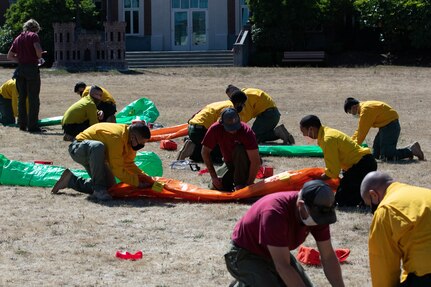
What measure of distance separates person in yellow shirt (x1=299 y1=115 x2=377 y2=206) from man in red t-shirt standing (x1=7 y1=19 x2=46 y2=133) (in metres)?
8.10

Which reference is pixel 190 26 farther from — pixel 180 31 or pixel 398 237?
pixel 398 237

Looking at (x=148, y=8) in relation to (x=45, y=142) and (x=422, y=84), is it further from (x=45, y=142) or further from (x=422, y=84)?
(x=45, y=142)

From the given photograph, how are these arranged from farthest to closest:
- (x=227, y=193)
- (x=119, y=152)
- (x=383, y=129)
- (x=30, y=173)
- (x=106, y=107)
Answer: (x=106, y=107) → (x=383, y=129) → (x=30, y=173) → (x=227, y=193) → (x=119, y=152)

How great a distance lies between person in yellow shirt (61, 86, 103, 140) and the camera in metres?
15.5

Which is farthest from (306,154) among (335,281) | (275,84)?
(275,84)

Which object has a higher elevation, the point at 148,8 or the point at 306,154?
the point at 148,8

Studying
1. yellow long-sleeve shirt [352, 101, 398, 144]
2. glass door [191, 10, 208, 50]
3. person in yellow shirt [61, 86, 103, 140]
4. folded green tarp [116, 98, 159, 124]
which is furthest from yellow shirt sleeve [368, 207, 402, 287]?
glass door [191, 10, 208, 50]

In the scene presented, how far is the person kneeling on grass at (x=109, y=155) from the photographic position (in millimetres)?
11125

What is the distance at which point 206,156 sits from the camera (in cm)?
1160

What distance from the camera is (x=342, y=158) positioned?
35.7ft

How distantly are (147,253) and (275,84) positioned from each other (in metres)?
21.4

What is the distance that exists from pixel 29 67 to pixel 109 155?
22.9 feet

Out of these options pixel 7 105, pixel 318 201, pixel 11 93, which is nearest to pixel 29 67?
pixel 11 93

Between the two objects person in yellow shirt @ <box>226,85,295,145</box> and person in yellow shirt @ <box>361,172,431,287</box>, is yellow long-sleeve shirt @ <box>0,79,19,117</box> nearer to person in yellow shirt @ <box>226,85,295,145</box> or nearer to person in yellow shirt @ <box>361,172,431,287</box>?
person in yellow shirt @ <box>226,85,295,145</box>
